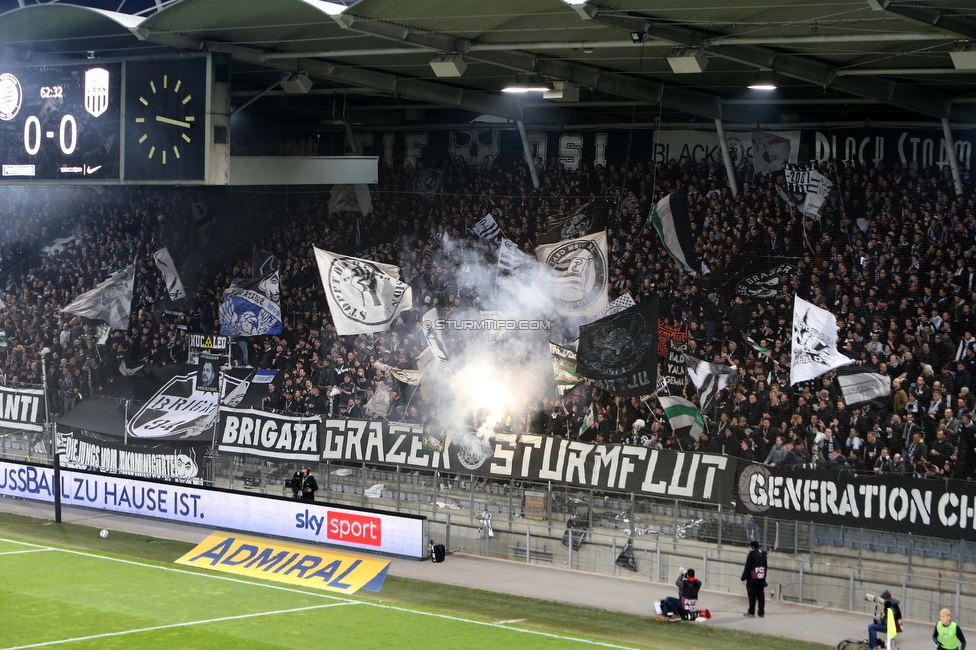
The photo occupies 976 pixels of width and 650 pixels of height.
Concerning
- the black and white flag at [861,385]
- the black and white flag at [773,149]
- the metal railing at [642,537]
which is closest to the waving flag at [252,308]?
the metal railing at [642,537]

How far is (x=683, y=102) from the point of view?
78.9 feet

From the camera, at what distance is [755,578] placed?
52.8 ft

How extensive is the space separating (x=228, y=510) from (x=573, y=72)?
10990 millimetres

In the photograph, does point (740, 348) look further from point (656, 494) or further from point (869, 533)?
point (869, 533)

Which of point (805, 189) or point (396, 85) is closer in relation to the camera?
point (805, 189)

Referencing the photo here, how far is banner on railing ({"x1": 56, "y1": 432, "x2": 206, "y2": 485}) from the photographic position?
24.2 m

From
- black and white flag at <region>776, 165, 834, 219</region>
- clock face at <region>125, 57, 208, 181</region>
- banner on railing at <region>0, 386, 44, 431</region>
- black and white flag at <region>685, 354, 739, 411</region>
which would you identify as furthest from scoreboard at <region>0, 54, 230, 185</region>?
black and white flag at <region>776, 165, 834, 219</region>

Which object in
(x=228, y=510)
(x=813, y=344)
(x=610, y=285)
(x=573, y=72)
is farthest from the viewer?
(x=610, y=285)

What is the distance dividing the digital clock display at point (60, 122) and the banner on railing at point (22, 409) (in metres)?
6.59

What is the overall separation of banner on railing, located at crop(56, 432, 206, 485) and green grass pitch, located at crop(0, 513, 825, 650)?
4.78 m

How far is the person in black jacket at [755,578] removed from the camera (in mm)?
16094

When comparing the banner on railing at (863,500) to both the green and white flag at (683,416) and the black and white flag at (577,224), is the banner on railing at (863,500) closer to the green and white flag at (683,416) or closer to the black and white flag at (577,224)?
the green and white flag at (683,416)

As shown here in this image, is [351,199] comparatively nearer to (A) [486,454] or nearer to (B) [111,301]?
(B) [111,301]

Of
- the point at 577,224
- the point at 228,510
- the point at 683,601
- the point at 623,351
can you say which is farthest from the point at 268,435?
the point at 683,601
